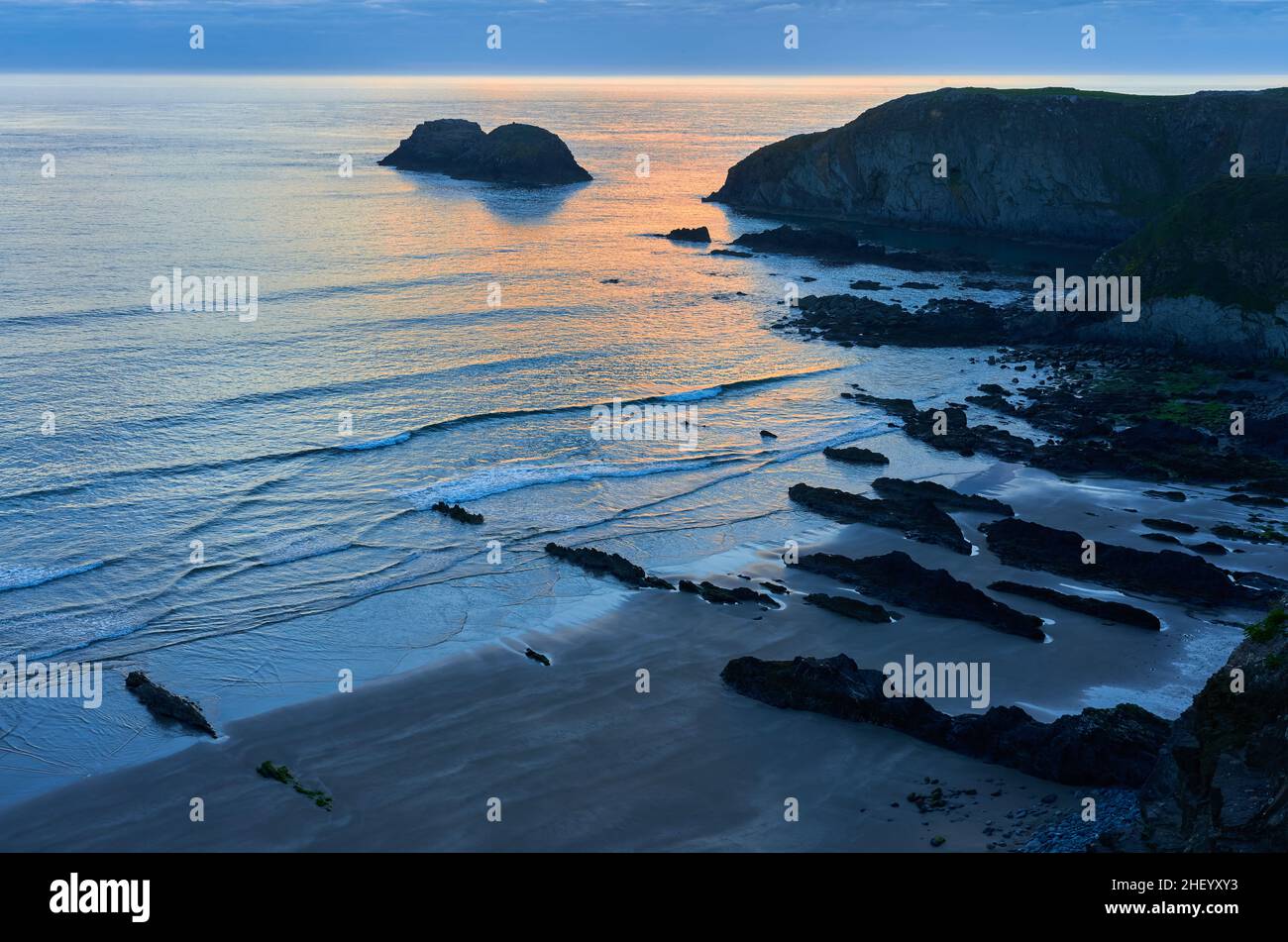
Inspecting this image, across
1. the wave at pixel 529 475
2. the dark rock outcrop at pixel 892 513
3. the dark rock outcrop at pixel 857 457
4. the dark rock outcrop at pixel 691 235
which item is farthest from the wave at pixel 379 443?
the dark rock outcrop at pixel 691 235

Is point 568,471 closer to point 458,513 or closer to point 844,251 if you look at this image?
point 458,513

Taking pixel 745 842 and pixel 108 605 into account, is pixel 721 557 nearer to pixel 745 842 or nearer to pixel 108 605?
pixel 745 842

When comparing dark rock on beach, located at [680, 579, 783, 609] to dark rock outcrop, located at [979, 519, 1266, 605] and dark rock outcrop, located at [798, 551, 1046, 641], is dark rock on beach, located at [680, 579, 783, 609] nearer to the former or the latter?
dark rock outcrop, located at [798, 551, 1046, 641]

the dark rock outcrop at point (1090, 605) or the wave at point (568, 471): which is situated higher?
the wave at point (568, 471)

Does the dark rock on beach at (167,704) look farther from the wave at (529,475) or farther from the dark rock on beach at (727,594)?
the wave at (529,475)

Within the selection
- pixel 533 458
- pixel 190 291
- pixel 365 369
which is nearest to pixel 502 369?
pixel 365 369

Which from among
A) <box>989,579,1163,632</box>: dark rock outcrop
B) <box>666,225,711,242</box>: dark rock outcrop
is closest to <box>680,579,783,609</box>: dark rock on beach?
<box>989,579,1163,632</box>: dark rock outcrop
